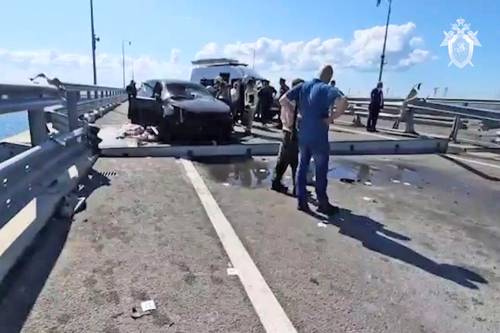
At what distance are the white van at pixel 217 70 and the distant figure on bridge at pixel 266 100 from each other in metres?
5.98

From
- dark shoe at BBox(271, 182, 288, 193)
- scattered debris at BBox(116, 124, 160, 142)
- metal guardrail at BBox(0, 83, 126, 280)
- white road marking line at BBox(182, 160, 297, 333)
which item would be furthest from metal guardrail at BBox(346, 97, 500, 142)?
metal guardrail at BBox(0, 83, 126, 280)

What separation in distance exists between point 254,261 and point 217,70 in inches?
911

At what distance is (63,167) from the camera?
204 inches

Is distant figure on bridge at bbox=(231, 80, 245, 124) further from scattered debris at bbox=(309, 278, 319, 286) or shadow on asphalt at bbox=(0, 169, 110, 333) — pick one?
scattered debris at bbox=(309, 278, 319, 286)

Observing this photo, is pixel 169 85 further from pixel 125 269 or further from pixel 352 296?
pixel 352 296

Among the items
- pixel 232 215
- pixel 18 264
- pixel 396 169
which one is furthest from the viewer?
pixel 396 169

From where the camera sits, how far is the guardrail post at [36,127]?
5062 millimetres

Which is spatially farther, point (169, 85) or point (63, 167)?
point (169, 85)

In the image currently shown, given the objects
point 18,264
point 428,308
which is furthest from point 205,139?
point 428,308

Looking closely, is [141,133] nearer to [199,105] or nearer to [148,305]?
[199,105]

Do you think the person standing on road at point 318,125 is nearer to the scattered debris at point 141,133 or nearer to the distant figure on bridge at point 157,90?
the scattered debris at point 141,133

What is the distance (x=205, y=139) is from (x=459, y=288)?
7.62 m

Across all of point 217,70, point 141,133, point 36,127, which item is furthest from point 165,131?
point 217,70

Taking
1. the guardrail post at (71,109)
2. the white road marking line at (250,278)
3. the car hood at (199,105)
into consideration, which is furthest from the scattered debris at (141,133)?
the white road marking line at (250,278)
